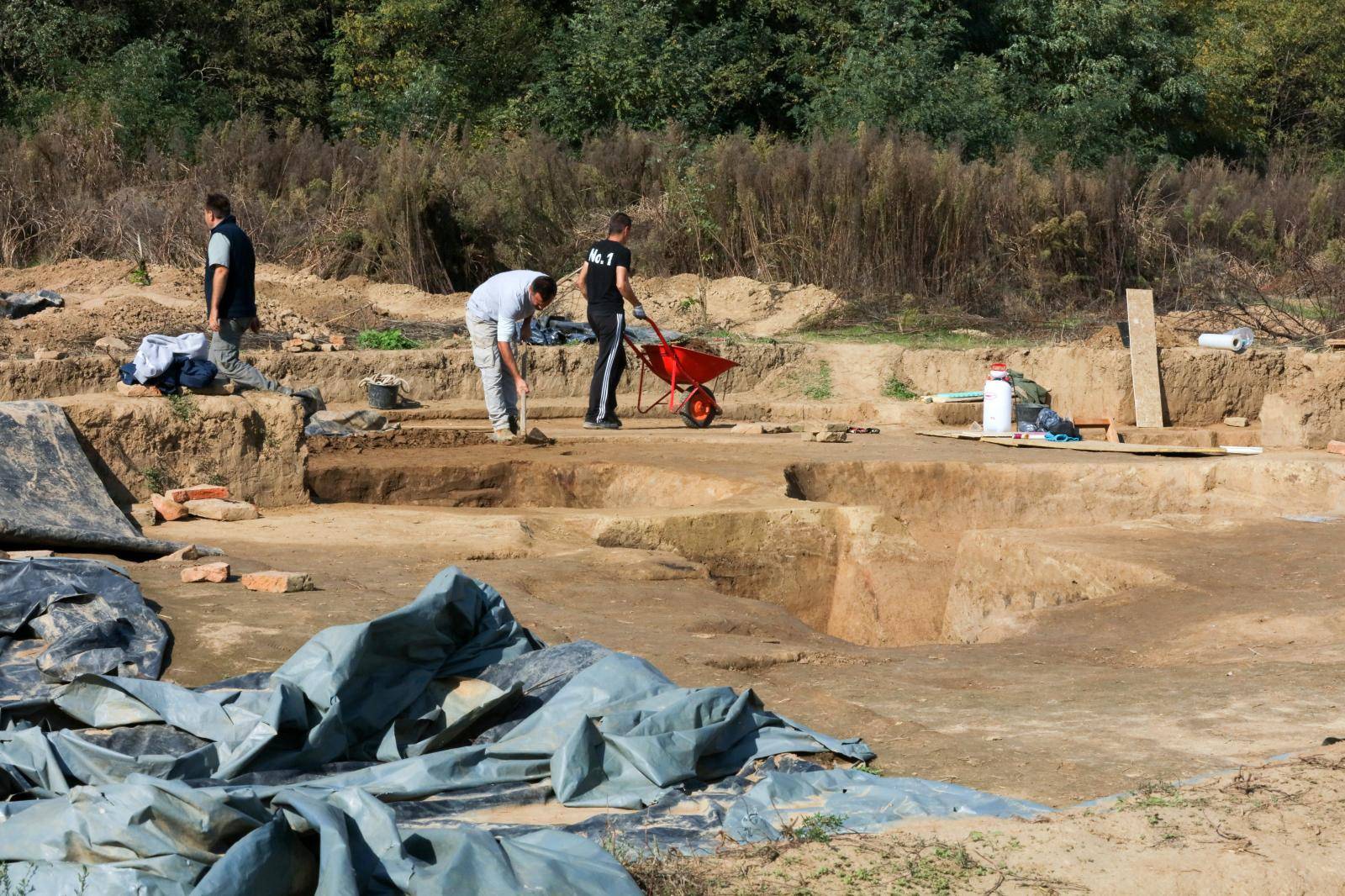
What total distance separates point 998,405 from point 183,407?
6.98m

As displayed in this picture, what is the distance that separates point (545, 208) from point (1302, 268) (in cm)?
903

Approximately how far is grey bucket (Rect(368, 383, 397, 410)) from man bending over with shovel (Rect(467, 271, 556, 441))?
2128 millimetres

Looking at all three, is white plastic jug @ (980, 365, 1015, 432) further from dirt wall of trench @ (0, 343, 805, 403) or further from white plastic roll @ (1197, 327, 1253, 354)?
dirt wall of trench @ (0, 343, 805, 403)

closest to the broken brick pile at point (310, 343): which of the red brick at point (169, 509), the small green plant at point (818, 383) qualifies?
the small green plant at point (818, 383)

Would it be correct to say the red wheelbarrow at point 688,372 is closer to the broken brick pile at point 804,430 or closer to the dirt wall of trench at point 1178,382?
the broken brick pile at point 804,430

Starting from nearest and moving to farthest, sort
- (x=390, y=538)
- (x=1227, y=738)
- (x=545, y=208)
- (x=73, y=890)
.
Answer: (x=73, y=890) → (x=1227, y=738) → (x=390, y=538) → (x=545, y=208)

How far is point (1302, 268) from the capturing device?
16266mm

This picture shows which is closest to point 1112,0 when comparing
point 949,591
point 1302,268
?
point 1302,268

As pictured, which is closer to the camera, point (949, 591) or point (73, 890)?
point (73, 890)

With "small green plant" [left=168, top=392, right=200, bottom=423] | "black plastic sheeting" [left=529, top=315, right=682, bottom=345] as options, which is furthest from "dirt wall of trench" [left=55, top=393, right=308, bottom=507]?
"black plastic sheeting" [left=529, top=315, right=682, bottom=345]


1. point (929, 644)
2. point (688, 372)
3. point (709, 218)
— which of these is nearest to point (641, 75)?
point (709, 218)

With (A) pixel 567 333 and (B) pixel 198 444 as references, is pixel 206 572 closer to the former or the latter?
(B) pixel 198 444

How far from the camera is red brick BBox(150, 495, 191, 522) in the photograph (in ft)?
25.4

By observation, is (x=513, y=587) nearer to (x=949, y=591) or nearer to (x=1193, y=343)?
(x=949, y=591)
